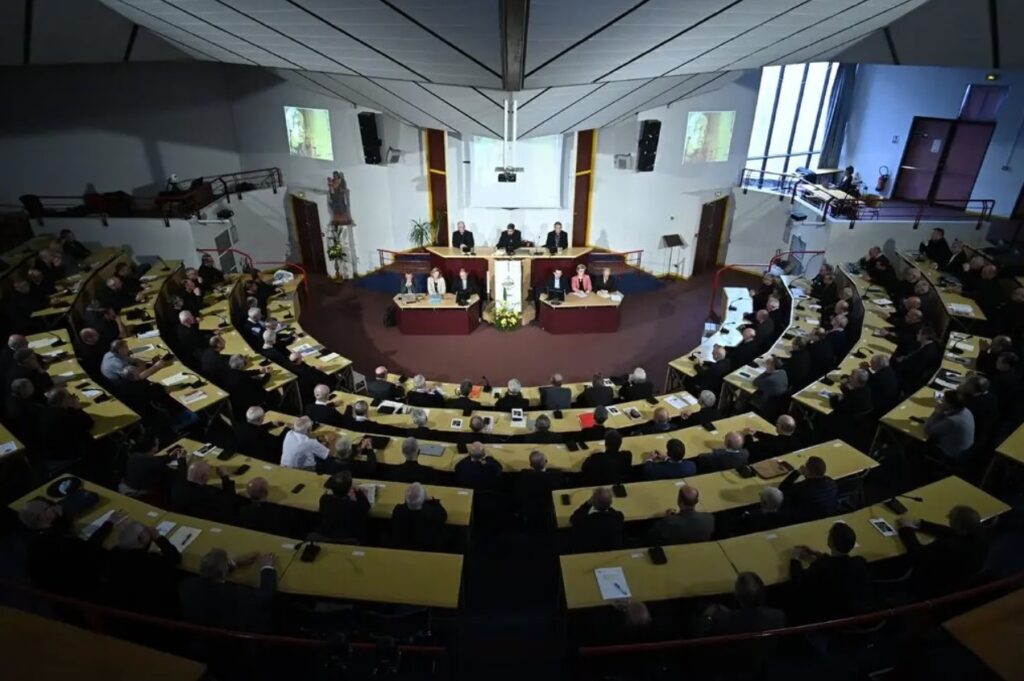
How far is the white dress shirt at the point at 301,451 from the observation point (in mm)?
6047

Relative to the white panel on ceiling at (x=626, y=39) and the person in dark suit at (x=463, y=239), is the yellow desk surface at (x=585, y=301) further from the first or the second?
the white panel on ceiling at (x=626, y=39)

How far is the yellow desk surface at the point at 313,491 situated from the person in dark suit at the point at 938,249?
10737 mm

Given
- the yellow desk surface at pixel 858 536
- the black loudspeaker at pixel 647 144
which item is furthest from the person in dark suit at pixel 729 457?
the black loudspeaker at pixel 647 144

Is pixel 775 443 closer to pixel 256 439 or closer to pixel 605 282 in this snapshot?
pixel 256 439

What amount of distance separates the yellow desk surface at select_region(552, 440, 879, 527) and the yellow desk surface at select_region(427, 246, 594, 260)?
8269mm

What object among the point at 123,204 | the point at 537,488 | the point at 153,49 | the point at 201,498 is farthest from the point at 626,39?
the point at 123,204

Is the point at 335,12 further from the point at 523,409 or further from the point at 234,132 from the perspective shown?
the point at 234,132

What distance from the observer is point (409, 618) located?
4258mm

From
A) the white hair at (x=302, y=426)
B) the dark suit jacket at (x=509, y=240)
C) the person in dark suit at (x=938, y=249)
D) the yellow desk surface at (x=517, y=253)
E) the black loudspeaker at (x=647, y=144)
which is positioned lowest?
the white hair at (x=302, y=426)

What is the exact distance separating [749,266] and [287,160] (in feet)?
41.2

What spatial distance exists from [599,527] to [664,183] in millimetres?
11556

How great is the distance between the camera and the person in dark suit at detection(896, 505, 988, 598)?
4262 millimetres

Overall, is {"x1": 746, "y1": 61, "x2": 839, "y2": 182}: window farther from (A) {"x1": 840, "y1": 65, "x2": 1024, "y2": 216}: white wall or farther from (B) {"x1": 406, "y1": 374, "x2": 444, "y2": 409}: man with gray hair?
(B) {"x1": 406, "y1": 374, "x2": 444, "y2": 409}: man with gray hair

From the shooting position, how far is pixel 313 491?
5.49 meters
